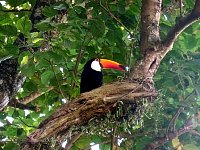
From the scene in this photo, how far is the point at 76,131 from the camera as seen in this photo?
2330mm

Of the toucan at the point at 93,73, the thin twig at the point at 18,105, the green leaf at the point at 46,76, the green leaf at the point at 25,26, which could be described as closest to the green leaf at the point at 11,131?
the thin twig at the point at 18,105

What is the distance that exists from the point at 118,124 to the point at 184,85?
5.63 feet

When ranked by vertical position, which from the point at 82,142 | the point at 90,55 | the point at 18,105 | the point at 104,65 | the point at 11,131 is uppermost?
the point at 90,55

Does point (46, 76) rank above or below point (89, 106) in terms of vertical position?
above

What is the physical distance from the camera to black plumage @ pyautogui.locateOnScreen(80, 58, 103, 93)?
3455mm

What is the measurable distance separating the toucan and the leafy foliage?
0.07 m

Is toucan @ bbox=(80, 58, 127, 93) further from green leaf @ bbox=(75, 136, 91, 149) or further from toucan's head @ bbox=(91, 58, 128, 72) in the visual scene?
green leaf @ bbox=(75, 136, 91, 149)

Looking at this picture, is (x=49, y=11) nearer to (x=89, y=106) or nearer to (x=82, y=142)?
(x=89, y=106)

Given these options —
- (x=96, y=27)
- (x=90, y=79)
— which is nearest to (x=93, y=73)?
(x=90, y=79)

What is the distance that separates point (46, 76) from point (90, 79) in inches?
15.0

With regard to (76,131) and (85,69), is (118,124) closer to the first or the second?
(76,131)

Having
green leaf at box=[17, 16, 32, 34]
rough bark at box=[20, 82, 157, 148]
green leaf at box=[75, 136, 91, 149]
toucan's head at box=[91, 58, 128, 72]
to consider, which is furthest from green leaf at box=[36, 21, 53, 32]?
green leaf at box=[75, 136, 91, 149]

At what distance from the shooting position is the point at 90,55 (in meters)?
3.53

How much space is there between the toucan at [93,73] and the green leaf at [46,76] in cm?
28
